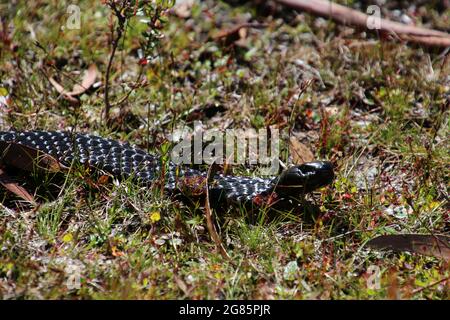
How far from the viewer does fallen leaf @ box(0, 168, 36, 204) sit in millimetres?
4656

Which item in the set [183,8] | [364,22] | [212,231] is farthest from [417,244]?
[183,8]

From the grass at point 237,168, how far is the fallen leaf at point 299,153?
83mm

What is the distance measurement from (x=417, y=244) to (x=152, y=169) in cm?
193

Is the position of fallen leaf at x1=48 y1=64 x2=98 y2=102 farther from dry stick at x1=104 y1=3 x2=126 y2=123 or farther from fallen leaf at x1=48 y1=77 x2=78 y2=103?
dry stick at x1=104 y1=3 x2=126 y2=123

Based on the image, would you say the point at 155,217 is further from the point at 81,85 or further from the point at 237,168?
the point at 81,85

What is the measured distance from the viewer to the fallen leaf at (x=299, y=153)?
17.4ft

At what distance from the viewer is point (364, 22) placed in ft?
21.8

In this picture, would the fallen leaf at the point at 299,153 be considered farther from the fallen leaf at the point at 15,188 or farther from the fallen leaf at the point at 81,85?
the fallen leaf at the point at 15,188

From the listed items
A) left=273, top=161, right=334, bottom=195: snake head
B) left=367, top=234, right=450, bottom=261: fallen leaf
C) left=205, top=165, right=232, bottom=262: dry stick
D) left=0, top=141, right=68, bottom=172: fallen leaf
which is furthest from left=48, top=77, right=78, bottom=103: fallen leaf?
left=367, top=234, right=450, bottom=261: fallen leaf

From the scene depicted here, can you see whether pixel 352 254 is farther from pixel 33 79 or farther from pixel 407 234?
pixel 33 79

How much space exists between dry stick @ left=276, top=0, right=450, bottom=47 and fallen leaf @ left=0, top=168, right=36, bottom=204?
3628 mm

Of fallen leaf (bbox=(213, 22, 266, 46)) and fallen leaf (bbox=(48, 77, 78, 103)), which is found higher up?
fallen leaf (bbox=(213, 22, 266, 46))
